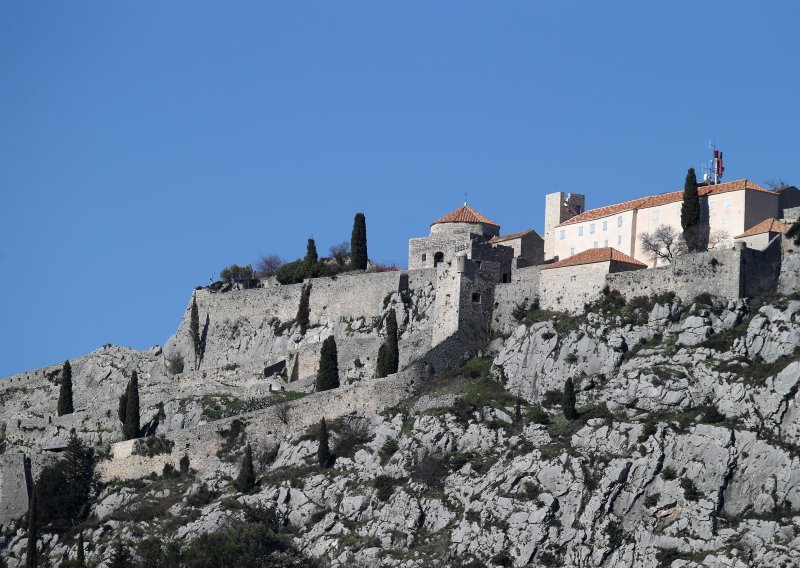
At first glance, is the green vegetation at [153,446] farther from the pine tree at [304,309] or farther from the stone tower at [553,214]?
the stone tower at [553,214]

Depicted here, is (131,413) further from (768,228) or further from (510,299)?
(768,228)

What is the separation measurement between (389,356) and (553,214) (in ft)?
48.3

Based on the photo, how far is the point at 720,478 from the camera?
74750mm

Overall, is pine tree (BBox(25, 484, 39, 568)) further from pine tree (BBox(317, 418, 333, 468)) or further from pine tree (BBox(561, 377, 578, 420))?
pine tree (BBox(561, 377, 578, 420))

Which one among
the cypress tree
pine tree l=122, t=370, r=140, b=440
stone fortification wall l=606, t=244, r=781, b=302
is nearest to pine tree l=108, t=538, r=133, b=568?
pine tree l=122, t=370, r=140, b=440

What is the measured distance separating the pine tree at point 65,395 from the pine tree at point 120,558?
2112 cm

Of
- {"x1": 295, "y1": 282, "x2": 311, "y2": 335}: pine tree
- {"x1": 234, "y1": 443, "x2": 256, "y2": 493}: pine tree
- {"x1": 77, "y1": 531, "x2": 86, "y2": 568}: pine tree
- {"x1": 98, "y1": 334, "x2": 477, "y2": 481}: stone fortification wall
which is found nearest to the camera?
{"x1": 77, "y1": 531, "x2": 86, "y2": 568}: pine tree

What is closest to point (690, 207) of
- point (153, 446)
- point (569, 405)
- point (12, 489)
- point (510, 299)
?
point (510, 299)

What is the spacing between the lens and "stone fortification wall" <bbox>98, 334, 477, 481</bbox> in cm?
8744

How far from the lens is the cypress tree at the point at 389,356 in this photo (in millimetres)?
89688

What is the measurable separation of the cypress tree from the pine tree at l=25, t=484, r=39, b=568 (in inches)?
695

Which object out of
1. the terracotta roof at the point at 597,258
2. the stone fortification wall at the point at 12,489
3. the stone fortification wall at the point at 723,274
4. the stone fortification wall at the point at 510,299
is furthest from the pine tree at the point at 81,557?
the stone fortification wall at the point at 723,274

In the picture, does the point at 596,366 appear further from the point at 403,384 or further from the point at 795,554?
the point at 795,554

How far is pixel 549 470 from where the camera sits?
78.1 metres
